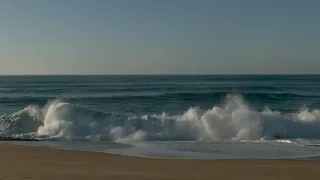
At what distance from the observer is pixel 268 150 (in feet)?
35.4

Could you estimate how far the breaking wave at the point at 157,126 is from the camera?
14.6 meters

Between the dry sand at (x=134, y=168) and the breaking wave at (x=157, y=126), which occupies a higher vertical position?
the breaking wave at (x=157, y=126)

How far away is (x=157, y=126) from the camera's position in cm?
1606

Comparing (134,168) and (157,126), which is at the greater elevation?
(157,126)

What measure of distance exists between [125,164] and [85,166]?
805 millimetres

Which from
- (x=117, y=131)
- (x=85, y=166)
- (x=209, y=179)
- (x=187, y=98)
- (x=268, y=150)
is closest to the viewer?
(x=209, y=179)

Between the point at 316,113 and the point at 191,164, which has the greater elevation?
the point at 316,113

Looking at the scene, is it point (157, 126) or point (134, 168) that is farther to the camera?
point (157, 126)

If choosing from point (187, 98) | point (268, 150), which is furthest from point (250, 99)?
point (268, 150)

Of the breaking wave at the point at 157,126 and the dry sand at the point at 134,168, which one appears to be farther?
the breaking wave at the point at 157,126

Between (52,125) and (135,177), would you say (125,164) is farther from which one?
(52,125)

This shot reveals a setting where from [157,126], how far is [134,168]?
815 centimetres

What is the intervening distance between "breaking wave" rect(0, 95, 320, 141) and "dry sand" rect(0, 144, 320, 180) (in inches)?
195

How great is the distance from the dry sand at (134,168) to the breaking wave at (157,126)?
16.2 ft
